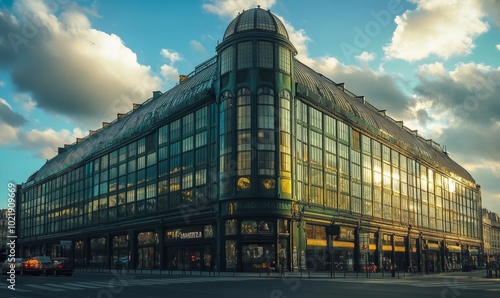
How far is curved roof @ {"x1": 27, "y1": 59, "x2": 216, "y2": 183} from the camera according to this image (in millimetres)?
78500

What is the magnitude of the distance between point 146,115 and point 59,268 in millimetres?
45925

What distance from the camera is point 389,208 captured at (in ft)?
313

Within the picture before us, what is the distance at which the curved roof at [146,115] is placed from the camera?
258 ft

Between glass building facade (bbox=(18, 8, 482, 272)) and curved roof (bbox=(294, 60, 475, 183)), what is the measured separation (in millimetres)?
405

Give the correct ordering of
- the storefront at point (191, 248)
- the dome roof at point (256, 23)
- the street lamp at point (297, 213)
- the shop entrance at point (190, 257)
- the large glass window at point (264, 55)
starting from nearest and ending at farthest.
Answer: the street lamp at point (297, 213) < the large glass window at point (264, 55) < the dome roof at point (256, 23) < the storefront at point (191, 248) < the shop entrance at point (190, 257)

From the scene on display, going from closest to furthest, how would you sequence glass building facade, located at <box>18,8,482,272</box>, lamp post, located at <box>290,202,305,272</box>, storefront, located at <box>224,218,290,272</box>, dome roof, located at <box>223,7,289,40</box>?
storefront, located at <box>224,218,290,272</box> → lamp post, located at <box>290,202,305,272</box> → glass building facade, located at <box>18,8,482,272</box> → dome roof, located at <box>223,7,289,40</box>

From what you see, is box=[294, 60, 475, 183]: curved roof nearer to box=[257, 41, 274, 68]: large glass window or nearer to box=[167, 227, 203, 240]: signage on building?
box=[257, 41, 274, 68]: large glass window

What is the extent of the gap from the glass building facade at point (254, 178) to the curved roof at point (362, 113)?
405 mm

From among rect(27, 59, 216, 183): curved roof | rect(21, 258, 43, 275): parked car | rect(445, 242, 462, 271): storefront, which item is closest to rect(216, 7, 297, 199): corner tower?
rect(27, 59, 216, 183): curved roof

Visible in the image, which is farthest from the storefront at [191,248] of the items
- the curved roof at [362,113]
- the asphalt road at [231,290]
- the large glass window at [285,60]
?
the asphalt road at [231,290]

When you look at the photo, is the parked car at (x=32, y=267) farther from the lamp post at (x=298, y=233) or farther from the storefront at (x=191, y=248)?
the lamp post at (x=298, y=233)

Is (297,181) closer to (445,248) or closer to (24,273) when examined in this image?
(24,273)

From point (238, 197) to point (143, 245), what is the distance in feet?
94.3

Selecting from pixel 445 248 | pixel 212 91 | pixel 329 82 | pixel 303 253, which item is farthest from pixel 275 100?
pixel 445 248
